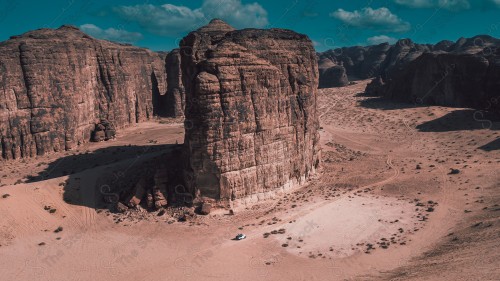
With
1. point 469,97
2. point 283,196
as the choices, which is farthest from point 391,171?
point 469,97

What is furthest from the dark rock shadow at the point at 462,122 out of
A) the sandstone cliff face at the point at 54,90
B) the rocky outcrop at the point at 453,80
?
the sandstone cliff face at the point at 54,90

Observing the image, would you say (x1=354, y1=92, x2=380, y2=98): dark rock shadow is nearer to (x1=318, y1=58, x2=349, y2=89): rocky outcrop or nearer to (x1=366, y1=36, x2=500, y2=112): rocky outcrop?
(x1=366, y1=36, x2=500, y2=112): rocky outcrop

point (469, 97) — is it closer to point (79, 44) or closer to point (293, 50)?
point (293, 50)

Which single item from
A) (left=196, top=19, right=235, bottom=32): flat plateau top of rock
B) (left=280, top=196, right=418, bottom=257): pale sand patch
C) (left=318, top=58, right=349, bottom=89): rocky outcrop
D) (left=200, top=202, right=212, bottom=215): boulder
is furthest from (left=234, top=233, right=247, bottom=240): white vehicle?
(left=318, top=58, right=349, bottom=89): rocky outcrop

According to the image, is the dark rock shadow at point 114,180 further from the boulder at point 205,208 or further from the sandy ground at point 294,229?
the boulder at point 205,208

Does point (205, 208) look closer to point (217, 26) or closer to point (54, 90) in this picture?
point (54, 90)

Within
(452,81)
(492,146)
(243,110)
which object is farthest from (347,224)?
(452,81)
